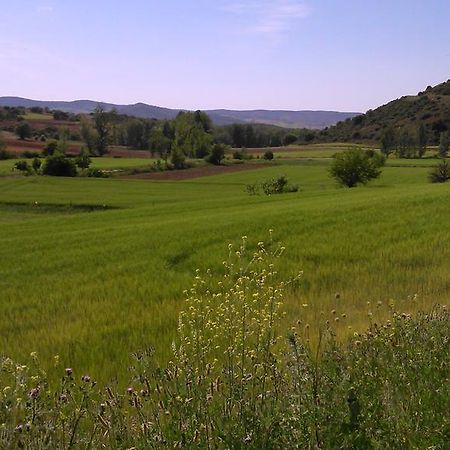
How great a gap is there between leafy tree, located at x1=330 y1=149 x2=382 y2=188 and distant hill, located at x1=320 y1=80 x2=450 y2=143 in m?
77.2

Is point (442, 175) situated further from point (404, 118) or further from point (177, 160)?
point (404, 118)

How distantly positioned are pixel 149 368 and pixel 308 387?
0.96m

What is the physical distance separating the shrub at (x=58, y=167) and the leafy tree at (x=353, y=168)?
3612 cm

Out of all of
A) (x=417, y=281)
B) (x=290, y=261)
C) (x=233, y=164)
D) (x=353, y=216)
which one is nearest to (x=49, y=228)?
(x=353, y=216)

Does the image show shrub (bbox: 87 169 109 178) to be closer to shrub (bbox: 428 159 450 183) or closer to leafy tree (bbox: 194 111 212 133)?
shrub (bbox: 428 159 450 183)

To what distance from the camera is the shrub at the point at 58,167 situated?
75188 millimetres

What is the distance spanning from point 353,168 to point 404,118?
105 metres

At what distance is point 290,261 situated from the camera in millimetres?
11578

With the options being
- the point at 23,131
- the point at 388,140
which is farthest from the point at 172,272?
the point at 23,131

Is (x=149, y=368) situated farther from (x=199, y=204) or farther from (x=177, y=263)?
(x=199, y=204)

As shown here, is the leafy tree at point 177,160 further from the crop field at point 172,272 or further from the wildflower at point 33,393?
the wildflower at point 33,393

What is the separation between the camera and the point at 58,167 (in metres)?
75.6

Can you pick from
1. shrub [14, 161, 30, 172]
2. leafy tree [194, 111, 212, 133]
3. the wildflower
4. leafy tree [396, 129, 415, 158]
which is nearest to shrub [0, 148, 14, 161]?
shrub [14, 161, 30, 172]

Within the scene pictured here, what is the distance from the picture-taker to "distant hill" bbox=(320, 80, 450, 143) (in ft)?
461
